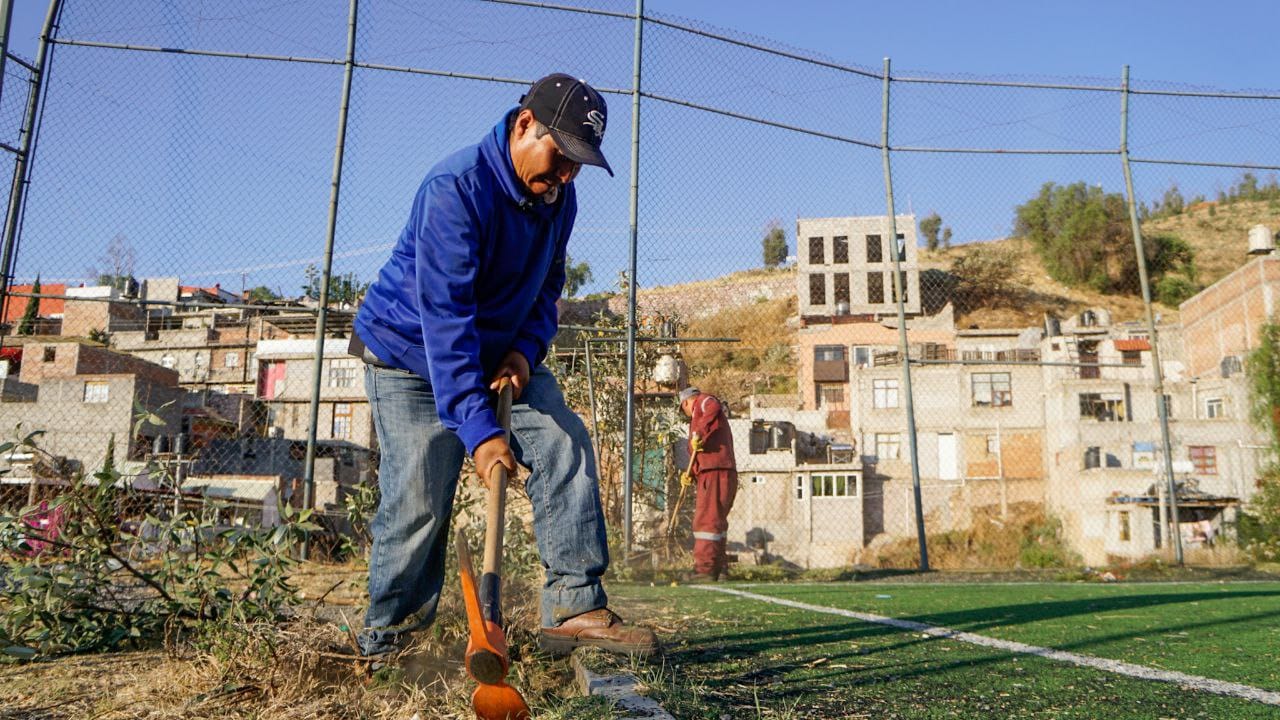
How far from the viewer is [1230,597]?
6.52 metres

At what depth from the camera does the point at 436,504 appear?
311cm

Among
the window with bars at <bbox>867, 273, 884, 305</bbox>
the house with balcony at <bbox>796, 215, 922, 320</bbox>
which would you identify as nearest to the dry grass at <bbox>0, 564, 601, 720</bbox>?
the house with balcony at <bbox>796, 215, 922, 320</bbox>

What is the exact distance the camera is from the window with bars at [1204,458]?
30.0 meters

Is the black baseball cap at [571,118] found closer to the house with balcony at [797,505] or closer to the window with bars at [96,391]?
the window with bars at [96,391]

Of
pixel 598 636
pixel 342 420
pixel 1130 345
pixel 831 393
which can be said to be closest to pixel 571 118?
pixel 598 636

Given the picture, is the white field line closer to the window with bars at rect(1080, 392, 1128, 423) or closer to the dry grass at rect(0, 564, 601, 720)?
the dry grass at rect(0, 564, 601, 720)

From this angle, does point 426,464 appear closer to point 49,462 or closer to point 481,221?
point 481,221

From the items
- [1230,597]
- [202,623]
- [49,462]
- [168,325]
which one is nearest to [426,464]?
[202,623]

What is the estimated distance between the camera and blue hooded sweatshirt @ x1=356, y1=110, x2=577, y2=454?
2.79 meters

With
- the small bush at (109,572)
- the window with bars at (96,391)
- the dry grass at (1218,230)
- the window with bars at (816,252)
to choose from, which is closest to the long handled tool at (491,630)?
the small bush at (109,572)

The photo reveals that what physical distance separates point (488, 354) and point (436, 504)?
520 mm

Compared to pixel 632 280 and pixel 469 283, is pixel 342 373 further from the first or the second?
pixel 469 283

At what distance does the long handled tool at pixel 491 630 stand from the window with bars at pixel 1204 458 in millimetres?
32988

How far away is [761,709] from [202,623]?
224cm
